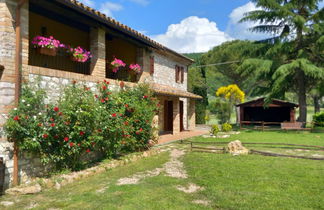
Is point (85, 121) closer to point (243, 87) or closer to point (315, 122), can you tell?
point (315, 122)

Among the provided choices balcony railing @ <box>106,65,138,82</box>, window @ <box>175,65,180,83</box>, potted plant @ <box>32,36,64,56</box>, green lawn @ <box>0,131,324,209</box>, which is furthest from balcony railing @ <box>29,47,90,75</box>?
window @ <box>175,65,180,83</box>

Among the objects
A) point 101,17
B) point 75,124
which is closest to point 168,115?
point 101,17

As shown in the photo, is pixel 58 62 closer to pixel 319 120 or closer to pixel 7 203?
pixel 7 203

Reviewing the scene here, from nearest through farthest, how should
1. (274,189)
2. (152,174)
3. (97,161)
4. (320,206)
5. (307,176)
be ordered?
(320,206), (274,189), (307,176), (152,174), (97,161)

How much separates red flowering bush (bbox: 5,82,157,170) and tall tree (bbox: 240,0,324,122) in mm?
14279

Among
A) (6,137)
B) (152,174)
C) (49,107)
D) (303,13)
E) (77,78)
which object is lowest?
(152,174)

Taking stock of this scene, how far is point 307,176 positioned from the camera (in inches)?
235

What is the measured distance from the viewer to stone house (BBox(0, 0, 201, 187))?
17.7ft

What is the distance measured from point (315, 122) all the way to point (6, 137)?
71.6 ft

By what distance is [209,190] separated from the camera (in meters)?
5.05

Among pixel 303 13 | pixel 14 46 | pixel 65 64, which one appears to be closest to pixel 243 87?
pixel 303 13

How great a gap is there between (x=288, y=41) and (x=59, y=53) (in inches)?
723

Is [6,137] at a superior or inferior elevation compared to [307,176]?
superior

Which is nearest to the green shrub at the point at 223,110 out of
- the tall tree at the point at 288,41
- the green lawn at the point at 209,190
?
the tall tree at the point at 288,41
